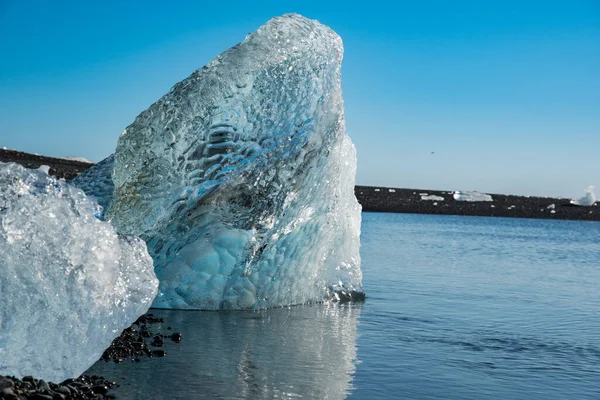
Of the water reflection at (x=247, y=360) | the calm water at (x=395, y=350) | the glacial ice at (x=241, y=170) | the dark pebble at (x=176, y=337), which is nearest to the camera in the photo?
the water reflection at (x=247, y=360)

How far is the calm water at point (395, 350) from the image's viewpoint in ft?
18.5

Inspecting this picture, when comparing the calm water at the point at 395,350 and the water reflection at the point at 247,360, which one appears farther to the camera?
the calm water at the point at 395,350

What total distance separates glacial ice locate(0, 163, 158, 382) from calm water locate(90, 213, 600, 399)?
19.8 inches

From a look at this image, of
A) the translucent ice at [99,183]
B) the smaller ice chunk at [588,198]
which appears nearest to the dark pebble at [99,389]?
the translucent ice at [99,183]

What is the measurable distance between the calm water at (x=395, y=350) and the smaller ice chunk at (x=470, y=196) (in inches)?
1949

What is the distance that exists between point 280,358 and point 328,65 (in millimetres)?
4096

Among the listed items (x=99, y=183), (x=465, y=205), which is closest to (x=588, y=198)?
(x=465, y=205)

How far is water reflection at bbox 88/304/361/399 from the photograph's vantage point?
5430mm

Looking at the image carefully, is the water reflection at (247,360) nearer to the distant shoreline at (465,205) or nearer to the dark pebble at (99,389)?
the dark pebble at (99,389)

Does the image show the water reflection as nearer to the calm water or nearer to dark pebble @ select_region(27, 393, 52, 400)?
the calm water

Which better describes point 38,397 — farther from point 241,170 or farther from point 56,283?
point 241,170

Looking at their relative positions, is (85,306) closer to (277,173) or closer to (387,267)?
(277,173)

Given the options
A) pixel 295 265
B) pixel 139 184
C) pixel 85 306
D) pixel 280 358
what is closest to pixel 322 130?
pixel 295 265

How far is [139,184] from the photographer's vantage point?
8.44 meters
